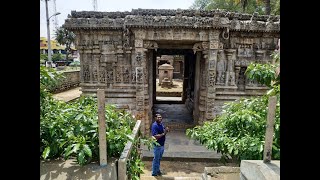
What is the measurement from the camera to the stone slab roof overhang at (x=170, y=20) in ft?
27.7

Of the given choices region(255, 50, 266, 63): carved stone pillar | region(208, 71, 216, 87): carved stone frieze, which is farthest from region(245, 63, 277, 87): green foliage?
region(255, 50, 266, 63): carved stone pillar

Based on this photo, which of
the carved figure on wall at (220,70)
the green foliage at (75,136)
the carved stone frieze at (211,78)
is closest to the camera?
the green foliage at (75,136)

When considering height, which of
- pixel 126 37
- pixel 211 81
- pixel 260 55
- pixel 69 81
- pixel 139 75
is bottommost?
pixel 69 81

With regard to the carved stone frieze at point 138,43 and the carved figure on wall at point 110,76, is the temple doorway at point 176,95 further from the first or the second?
the carved stone frieze at point 138,43

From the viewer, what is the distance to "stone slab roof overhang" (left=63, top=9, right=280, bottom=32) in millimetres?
8438

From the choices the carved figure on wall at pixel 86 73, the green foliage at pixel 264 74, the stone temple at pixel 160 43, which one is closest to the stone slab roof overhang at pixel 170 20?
the stone temple at pixel 160 43

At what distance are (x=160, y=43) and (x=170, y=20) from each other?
4.52 ft

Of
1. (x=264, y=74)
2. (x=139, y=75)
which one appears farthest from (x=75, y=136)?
(x=139, y=75)

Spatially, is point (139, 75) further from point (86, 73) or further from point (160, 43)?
point (86, 73)

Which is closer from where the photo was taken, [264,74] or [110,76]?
[264,74]

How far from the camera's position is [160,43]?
9.65 m

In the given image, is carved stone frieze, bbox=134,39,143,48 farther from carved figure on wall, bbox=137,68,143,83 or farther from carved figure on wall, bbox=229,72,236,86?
carved figure on wall, bbox=229,72,236,86
